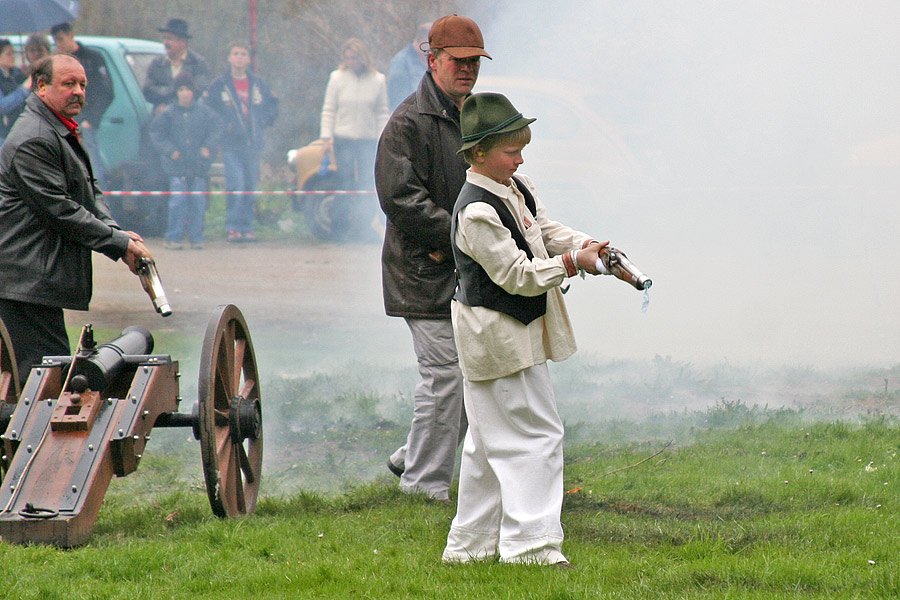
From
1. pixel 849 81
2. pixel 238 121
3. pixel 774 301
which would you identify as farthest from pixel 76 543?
pixel 238 121

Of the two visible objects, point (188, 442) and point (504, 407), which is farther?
point (188, 442)

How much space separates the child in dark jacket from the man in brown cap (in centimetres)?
550

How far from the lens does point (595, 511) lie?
4625 millimetres

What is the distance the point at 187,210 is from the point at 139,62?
152 cm

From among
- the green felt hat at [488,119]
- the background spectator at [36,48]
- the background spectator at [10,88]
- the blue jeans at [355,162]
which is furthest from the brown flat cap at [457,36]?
the background spectator at [36,48]

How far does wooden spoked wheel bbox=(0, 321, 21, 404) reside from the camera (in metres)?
4.68

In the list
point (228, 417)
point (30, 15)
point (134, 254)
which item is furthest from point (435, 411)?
point (30, 15)

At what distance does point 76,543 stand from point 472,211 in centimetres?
182

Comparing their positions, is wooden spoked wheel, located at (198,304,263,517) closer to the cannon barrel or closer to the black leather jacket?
the cannon barrel

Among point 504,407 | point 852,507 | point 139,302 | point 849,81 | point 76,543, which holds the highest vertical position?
point 849,81

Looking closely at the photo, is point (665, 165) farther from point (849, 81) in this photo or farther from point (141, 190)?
point (141, 190)

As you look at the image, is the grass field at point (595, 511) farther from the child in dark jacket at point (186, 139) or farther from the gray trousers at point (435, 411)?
the child in dark jacket at point (186, 139)

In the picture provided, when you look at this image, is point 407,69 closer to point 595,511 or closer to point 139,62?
point 139,62

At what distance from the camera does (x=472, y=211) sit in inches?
143
